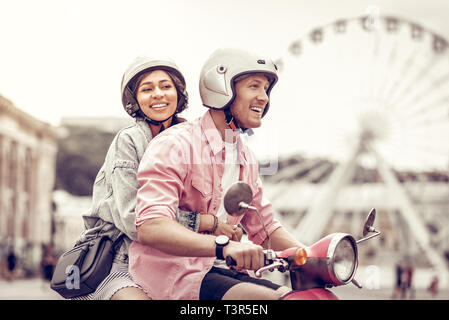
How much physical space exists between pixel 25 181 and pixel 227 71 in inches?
1298

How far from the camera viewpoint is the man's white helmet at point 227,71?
2500 millimetres

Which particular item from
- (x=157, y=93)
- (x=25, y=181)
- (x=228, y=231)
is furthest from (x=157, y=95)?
(x=25, y=181)

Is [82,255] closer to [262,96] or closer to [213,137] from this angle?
[213,137]

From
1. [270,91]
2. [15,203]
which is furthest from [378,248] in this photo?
[270,91]

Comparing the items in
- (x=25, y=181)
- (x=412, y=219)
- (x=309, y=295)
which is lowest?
(x=412, y=219)

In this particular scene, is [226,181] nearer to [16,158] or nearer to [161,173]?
[161,173]

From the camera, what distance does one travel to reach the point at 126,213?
2.48 metres

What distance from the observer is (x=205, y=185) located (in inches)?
98.1

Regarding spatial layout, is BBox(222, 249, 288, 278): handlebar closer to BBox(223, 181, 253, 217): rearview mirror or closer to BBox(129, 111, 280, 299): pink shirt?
BBox(223, 181, 253, 217): rearview mirror

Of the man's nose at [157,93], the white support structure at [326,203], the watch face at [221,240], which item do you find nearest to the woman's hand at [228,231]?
the watch face at [221,240]

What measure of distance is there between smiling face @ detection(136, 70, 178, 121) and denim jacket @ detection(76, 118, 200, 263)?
8 centimetres

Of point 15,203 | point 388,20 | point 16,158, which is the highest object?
point 388,20

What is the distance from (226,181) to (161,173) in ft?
1.01
